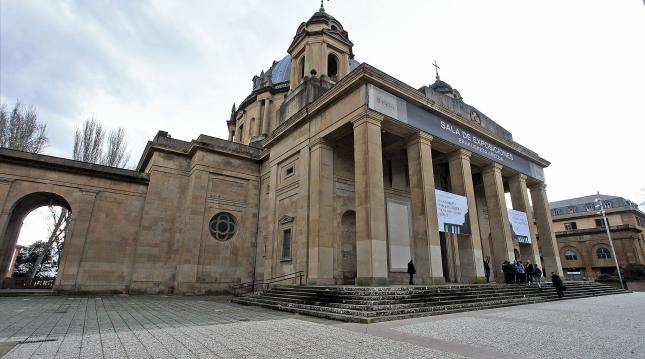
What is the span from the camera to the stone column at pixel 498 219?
16.6 meters

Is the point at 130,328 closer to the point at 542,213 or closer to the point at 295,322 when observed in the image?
the point at 295,322

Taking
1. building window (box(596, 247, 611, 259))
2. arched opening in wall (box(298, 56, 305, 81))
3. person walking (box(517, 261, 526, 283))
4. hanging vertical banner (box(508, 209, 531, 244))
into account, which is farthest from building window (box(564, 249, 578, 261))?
arched opening in wall (box(298, 56, 305, 81))

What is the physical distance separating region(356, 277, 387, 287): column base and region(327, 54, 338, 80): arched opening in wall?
17.0m

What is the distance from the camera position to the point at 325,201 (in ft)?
47.6

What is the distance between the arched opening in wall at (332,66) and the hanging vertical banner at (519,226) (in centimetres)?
1504

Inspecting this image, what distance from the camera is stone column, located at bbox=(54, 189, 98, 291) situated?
52.2ft

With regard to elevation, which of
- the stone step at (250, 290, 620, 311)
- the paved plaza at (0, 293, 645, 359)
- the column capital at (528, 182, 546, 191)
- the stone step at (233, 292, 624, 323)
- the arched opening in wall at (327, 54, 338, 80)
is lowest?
the paved plaza at (0, 293, 645, 359)

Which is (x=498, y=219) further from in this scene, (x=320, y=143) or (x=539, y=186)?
(x=320, y=143)

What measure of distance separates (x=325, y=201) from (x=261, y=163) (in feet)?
27.6

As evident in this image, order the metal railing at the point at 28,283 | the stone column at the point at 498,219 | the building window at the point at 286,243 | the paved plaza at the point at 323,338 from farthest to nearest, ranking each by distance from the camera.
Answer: the metal railing at the point at 28,283, the stone column at the point at 498,219, the building window at the point at 286,243, the paved plaza at the point at 323,338

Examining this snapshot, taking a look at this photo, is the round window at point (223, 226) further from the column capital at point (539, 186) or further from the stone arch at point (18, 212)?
the column capital at point (539, 186)

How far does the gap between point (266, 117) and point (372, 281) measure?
69.1 feet

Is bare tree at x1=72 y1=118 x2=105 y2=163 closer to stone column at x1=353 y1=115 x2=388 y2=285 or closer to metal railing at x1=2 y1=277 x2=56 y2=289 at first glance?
metal railing at x1=2 y1=277 x2=56 y2=289

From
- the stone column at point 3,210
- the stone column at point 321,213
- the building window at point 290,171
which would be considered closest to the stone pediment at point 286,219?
the stone column at point 321,213
